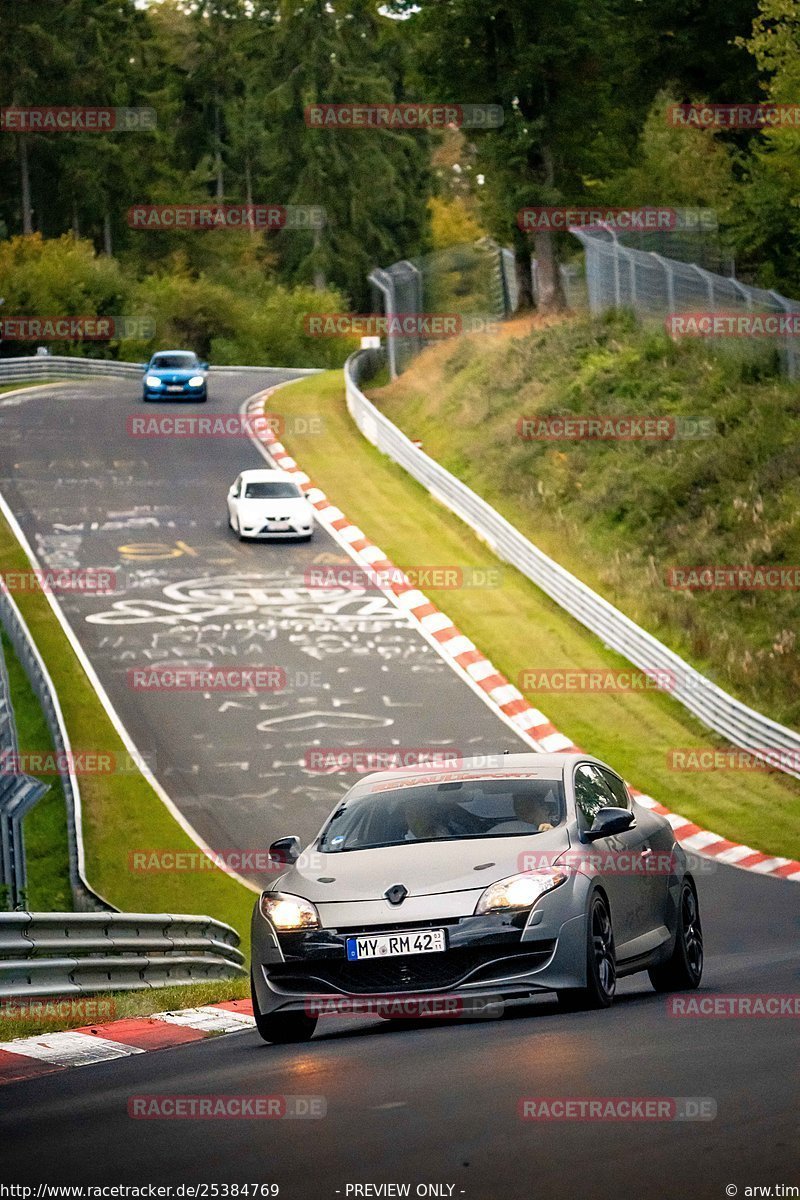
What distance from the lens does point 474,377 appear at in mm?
47594

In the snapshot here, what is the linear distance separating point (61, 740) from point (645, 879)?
15.6m

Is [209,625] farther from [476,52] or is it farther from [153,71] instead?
[153,71]

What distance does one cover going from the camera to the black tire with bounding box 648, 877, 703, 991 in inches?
446

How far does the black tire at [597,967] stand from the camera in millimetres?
9750

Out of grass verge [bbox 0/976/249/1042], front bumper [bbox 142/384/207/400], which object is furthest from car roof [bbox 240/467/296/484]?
grass verge [bbox 0/976/249/1042]

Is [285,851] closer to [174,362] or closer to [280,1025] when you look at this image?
[280,1025]

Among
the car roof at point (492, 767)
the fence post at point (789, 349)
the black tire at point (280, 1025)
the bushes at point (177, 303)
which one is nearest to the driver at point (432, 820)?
the car roof at point (492, 767)

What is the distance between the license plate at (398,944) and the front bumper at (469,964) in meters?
0.03

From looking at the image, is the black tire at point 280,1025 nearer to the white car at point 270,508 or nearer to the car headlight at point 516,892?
the car headlight at point 516,892

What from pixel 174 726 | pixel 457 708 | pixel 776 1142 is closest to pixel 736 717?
pixel 457 708

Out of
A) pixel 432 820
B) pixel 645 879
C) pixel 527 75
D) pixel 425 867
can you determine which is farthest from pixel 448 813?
pixel 527 75

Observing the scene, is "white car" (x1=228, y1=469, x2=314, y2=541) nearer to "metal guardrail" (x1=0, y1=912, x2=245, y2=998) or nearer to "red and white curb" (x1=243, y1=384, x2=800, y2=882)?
"red and white curb" (x1=243, y1=384, x2=800, y2=882)

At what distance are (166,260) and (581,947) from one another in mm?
94794

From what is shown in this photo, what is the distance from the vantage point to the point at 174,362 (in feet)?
174
